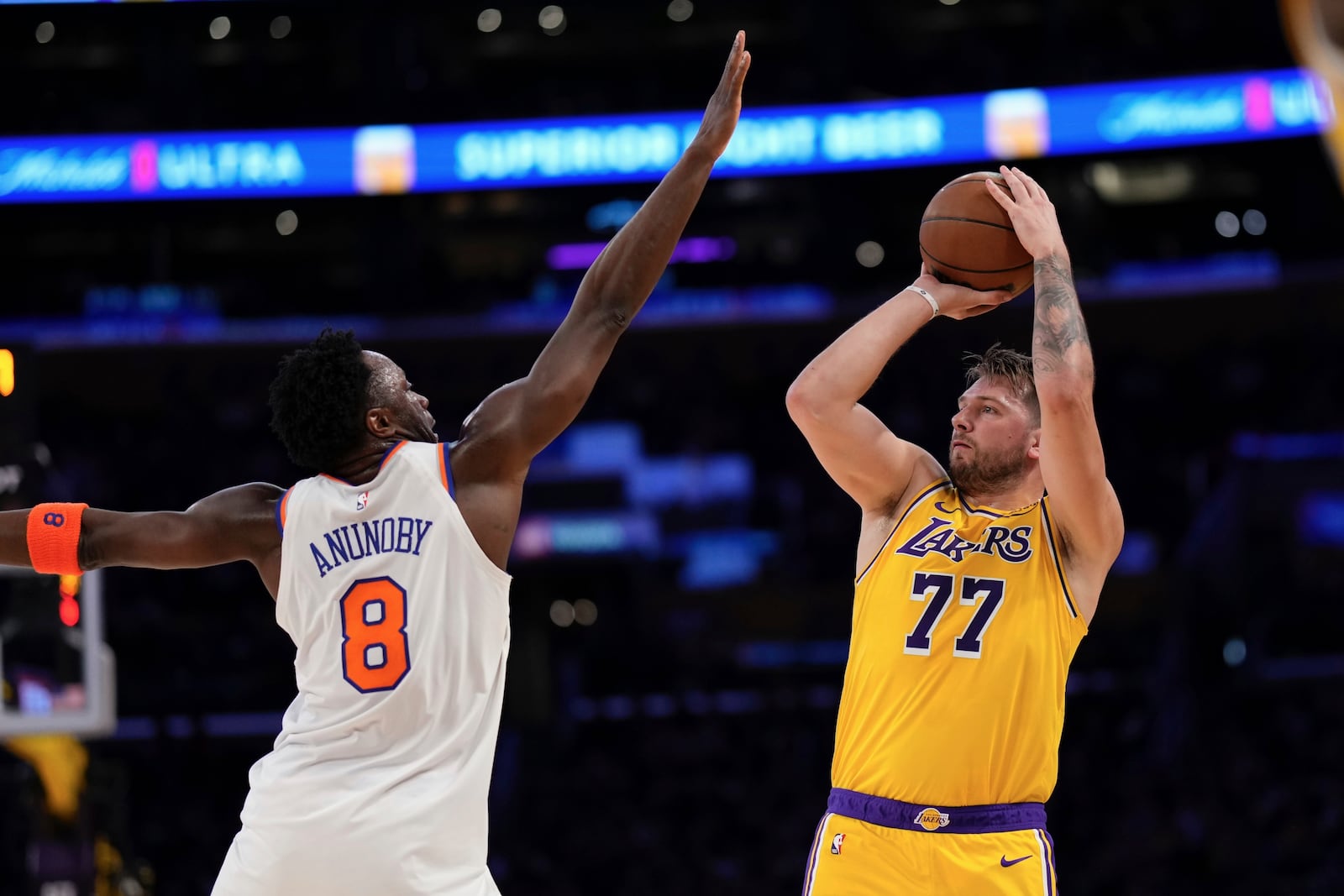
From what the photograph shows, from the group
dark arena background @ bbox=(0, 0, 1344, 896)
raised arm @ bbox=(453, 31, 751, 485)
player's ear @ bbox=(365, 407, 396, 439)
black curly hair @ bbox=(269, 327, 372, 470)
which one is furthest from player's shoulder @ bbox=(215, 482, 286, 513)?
dark arena background @ bbox=(0, 0, 1344, 896)

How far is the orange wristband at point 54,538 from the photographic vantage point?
3479mm

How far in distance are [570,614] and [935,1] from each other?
968 cm

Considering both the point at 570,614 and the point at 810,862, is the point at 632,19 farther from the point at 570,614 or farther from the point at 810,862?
the point at 810,862

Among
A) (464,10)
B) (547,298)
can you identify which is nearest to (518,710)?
Answer: (547,298)

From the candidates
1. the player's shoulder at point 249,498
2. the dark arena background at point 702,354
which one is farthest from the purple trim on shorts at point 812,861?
the dark arena background at point 702,354

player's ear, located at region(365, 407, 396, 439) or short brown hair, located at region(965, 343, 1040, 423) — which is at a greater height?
short brown hair, located at region(965, 343, 1040, 423)

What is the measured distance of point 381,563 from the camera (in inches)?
128

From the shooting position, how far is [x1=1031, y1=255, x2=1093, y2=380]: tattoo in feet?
12.6

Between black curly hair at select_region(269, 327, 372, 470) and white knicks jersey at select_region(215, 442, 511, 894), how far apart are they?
0.10 m

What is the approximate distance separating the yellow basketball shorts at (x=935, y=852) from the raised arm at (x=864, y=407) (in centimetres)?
87

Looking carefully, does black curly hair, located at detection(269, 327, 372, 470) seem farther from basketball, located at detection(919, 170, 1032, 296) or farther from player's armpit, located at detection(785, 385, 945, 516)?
basketball, located at detection(919, 170, 1032, 296)

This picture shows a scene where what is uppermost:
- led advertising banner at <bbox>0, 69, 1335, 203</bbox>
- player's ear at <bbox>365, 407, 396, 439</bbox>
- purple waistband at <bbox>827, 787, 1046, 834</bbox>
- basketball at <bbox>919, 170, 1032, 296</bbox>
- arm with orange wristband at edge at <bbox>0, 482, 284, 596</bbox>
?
led advertising banner at <bbox>0, 69, 1335, 203</bbox>

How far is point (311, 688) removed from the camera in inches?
128

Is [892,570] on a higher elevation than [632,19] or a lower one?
lower
